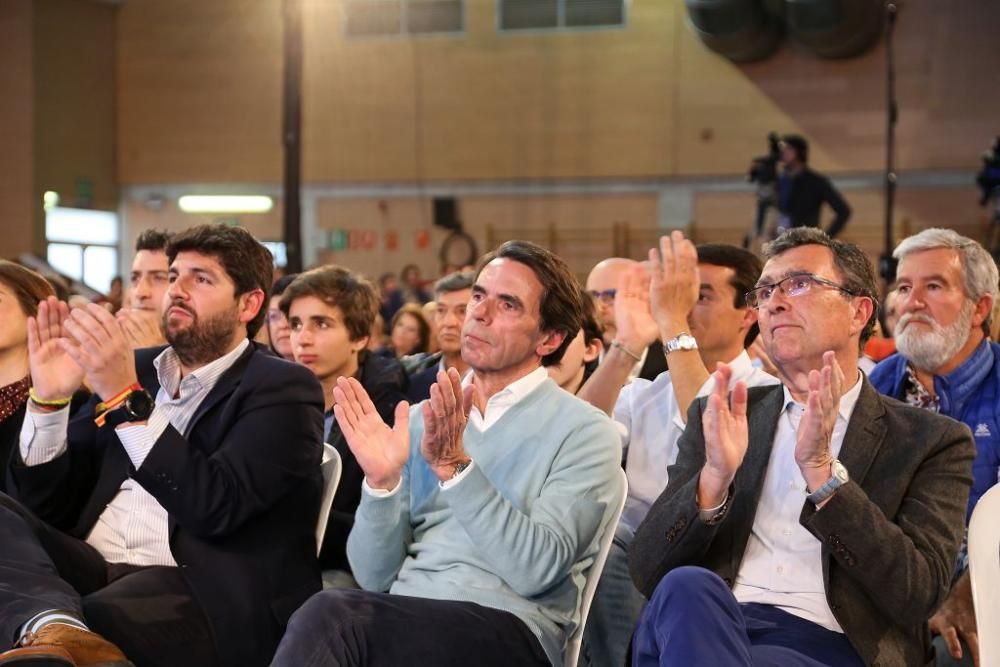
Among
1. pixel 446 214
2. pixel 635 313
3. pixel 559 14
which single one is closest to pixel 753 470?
pixel 635 313

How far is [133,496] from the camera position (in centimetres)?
255

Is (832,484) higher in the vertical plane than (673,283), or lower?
lower

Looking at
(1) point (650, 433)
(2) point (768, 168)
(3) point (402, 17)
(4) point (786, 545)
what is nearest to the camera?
(4) point (786, 545)

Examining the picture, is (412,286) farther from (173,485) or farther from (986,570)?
(986,570)

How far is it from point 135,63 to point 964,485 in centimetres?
1345

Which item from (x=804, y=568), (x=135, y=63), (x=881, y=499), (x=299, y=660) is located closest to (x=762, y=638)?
(x=804, y=568)

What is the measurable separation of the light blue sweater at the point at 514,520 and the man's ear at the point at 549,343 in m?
0.09

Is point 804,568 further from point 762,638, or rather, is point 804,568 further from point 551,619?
point 551,619

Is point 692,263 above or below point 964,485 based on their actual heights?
above

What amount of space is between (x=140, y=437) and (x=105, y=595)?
335mm

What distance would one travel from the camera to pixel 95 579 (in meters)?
2.45

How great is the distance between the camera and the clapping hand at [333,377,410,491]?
2088 mm

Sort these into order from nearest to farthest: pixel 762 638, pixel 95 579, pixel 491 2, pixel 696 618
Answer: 1. pixel 696 618
2. pixel 762 638
3. pixel 95 579
4. pixel 491 2

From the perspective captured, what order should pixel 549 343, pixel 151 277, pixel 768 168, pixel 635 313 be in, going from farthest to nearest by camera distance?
pixel 768 168, pixel 151 277, pixel 635 313, pixel 549 343
